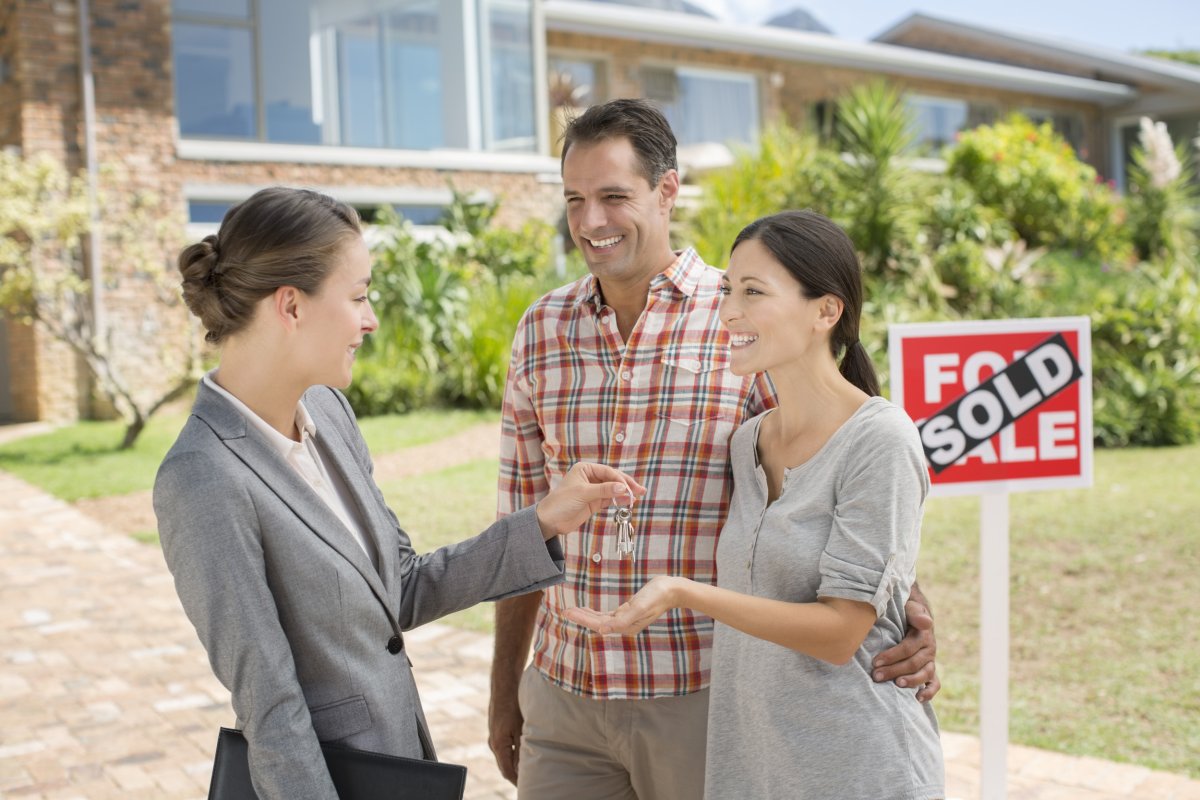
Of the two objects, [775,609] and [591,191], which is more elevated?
[591,191]

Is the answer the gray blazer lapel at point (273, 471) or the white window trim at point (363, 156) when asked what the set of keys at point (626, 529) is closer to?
the gray blazer lapel at point (273, 471)

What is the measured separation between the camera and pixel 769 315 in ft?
6.63

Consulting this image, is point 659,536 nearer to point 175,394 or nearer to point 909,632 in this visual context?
point 909,632

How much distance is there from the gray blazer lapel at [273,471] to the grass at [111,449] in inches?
339

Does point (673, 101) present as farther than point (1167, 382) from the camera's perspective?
Yes

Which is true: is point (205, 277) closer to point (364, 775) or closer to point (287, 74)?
point (364, 775)

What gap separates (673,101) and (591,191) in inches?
756

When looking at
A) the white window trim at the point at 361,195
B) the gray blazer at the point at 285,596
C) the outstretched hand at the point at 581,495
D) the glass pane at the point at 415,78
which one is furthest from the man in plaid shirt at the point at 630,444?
the glass pane at the point at 415,78

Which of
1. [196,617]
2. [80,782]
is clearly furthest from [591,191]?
[80,782]

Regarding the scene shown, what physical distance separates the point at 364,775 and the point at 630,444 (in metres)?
0.87

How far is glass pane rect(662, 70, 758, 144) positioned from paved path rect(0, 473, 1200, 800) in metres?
15.1

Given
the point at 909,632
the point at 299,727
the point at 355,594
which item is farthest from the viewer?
the point at 909,632

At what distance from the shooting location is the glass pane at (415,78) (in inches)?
619

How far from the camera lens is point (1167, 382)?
35.9ft
